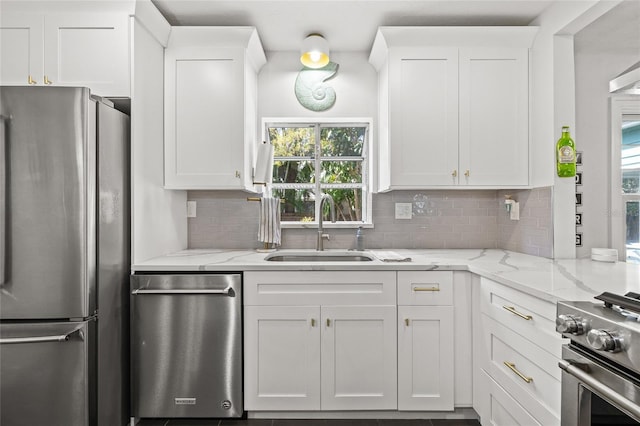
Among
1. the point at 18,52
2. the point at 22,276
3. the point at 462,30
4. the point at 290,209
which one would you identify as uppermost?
the point at 462,30

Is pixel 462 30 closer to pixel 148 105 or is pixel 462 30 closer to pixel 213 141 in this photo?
pixel 213 141

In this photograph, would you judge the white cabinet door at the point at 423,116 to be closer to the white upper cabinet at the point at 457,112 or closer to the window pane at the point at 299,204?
the white upper cabinet at the point at 457,112

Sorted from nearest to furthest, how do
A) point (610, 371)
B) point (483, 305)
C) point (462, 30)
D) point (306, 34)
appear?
1. point (610, 371)
2. point (483, 305)
3. point (462, 30)
4. point (306, 34)

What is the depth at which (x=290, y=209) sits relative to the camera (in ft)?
9.39

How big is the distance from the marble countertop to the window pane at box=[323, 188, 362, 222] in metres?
0.38

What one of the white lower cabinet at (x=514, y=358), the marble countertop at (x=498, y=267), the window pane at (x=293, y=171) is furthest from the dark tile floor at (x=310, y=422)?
the window pane at (x=293, y=171)

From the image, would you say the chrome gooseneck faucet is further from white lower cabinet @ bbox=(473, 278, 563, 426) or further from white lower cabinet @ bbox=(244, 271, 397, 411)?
white lower cabinet @ bbox=(473, 278, 563, 426)

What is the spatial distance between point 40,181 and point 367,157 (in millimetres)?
2060

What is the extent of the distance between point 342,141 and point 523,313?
182 cm

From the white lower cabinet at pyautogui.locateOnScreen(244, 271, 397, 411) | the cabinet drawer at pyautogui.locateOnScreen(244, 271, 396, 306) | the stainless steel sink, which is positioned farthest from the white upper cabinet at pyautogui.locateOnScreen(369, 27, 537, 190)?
the white lower cabinet at pyautogui.locateOnScreen(244, 271, 397, 411)

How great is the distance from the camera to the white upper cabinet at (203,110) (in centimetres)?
234

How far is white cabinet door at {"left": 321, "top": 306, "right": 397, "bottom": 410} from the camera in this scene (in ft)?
6.57

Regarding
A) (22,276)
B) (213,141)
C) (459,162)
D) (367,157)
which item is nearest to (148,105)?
(213,141)

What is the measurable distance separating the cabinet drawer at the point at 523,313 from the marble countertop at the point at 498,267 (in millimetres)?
Answer: 44
